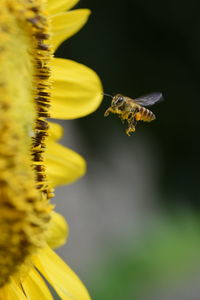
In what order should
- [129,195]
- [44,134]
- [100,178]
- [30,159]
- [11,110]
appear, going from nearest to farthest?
[11,110] → [30,159] → [44,134] → [100,178] → [129,195]

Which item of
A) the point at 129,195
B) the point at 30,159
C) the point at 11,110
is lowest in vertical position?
the point at 129,195

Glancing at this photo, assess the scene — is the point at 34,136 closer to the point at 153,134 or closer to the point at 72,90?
the point at 72,90

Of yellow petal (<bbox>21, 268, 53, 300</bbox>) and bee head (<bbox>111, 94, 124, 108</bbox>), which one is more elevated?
bee head (<bbox>111, 94, 124, 108</bbox>)

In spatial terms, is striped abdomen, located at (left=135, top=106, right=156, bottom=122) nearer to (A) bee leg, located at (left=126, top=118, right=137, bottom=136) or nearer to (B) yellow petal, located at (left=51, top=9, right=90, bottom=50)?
(A) bee leg, located at (left=126, top=118, right=137, bottom=136)

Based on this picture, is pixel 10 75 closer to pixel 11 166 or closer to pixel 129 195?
pixel 11 166

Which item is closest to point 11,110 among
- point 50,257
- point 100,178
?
point 50,257

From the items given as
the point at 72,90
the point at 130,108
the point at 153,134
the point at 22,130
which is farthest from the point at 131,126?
the point at 153,134

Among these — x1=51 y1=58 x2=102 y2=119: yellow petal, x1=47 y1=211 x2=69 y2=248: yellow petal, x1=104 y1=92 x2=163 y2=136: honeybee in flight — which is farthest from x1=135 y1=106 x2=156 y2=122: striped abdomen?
x1=47 y1=211 x2=69 y2=248: yellow petal

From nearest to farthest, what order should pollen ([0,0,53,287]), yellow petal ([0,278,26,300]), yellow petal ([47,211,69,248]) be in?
pollen ([0,0,53,287]) → yellow petal ([0,278,26,300]) → yellow petal ([47,211,69,248])
